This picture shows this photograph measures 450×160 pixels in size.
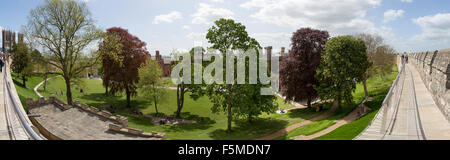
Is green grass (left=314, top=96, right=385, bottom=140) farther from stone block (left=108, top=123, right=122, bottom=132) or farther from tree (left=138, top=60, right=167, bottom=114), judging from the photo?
tree (left=138, top=60, right=167, bottom=114)

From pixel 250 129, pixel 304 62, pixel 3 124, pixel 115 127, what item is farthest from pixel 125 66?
pixel 3 124

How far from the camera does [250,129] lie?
25.7 metres

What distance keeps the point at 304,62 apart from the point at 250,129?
11.2m

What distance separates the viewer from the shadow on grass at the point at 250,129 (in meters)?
22.7

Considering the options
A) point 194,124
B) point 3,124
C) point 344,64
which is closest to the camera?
point 3,124

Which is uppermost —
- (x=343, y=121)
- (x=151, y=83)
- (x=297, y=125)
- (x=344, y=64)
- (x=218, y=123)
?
(x=344, y=64)

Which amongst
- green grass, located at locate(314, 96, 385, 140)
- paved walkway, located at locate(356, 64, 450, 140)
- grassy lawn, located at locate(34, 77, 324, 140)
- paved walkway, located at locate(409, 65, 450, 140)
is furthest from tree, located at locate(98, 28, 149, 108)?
paved walkway, located at locate(409, 65, 450, 140)

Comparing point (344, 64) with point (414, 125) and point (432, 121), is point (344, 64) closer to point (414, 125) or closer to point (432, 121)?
point (432, 121)

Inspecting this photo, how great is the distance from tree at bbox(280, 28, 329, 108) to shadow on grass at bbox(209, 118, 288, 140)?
501cm

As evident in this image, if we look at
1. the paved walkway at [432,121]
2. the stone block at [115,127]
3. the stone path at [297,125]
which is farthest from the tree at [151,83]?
the paved walkway at [432,121]

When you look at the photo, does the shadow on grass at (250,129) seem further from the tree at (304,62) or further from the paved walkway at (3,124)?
the paved walkway at (3,124)

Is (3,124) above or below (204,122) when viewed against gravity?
above

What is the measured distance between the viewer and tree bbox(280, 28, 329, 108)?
30375mm
